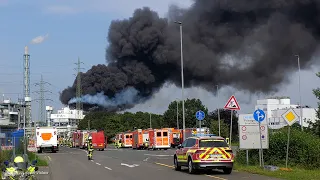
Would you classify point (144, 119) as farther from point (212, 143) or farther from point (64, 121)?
point (212, 143)

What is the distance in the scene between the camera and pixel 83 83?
77.8 metres

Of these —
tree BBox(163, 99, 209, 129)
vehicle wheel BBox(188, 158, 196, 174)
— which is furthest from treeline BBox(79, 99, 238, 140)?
vehicle wheel BBox(188, 158, 196, 174)

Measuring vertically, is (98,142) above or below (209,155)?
below

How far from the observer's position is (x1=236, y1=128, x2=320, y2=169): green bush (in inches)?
902

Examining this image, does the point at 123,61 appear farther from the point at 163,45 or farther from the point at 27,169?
the point at 27,169

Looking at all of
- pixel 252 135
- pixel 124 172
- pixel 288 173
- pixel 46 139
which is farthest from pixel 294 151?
pixel 46 139

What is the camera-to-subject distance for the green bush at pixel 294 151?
2291 cm

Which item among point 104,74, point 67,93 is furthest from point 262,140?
point 67,93

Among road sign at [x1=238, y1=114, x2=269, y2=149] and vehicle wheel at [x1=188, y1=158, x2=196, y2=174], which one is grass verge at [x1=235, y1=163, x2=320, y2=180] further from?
vehicle wheel at [x1=188, y1=158, x2=196, y2=174]

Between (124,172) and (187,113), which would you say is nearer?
(124,172)

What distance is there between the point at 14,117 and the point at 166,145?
70.2 m

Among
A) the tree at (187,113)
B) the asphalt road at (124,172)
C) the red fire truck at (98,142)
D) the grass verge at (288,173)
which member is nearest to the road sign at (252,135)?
the grass verge at (288,173)

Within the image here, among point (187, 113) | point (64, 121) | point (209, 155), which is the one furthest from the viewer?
point (64, 121)

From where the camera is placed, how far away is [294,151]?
77.7 ft
